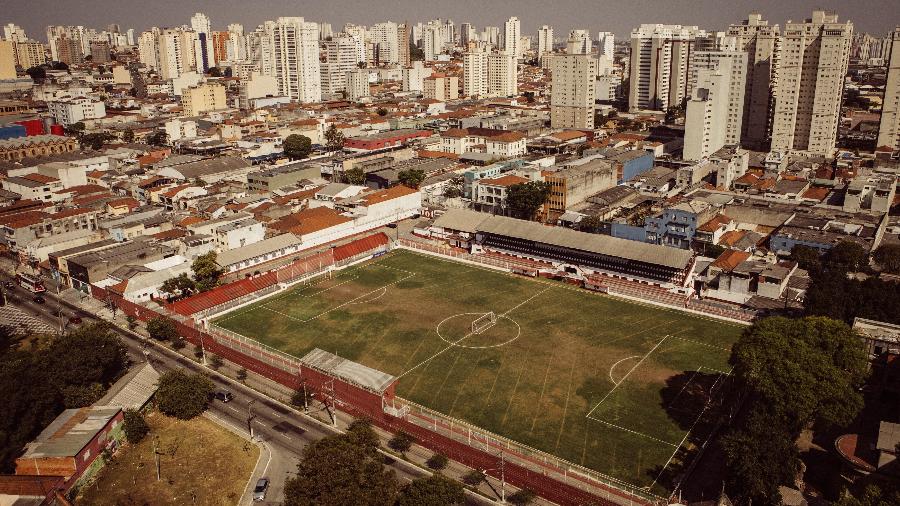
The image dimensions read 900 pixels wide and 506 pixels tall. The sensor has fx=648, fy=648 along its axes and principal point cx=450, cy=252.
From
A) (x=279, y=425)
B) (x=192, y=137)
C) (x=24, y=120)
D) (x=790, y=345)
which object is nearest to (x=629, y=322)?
(x=790, y=345)

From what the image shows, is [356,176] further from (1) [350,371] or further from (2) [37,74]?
(2) [37,74]

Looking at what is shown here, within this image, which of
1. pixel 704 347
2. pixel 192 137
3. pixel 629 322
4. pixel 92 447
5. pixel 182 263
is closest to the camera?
pixel 92 447

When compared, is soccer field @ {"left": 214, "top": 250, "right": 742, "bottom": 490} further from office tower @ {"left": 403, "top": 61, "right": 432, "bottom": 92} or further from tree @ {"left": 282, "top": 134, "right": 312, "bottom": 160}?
office tower @ {"left": 403, "top": 61, "right": 432, "bottom": 92}

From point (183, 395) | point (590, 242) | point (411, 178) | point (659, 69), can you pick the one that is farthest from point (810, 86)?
point (183, 395)

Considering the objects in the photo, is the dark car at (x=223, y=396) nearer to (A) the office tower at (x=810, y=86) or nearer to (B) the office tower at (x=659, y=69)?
(A) the office tower at (x=810, y=86)

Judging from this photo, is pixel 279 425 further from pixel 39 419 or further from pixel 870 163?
pixel 870 163

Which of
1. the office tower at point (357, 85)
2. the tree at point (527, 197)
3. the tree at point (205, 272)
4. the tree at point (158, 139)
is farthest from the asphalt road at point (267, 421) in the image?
the office tower at point (357, 85)
